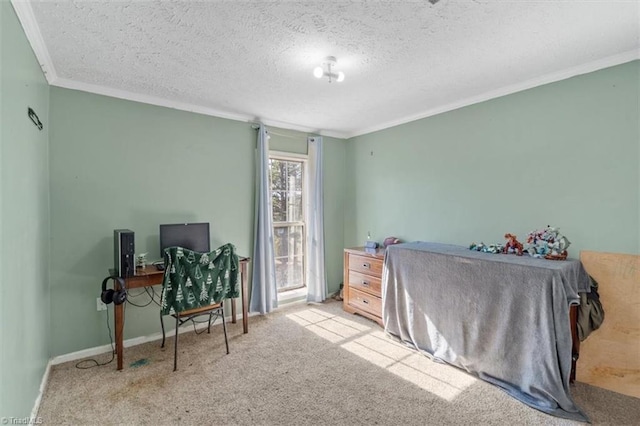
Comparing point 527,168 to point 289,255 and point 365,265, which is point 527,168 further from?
point 289,255

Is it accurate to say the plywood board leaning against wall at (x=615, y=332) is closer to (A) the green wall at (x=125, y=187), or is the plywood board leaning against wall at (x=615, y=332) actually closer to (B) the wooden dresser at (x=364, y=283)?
(B) the wooden dresser at (x=364, y=283)

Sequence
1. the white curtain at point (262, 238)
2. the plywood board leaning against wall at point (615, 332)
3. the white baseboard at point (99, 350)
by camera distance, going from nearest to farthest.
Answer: the plywood board leaning against wall at point (615, 332) → the white baseboard at point (99, 350) → the white curtain at point (262, 238)

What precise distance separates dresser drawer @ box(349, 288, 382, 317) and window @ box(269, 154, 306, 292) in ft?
2.95

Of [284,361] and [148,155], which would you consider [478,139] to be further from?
[148,155]

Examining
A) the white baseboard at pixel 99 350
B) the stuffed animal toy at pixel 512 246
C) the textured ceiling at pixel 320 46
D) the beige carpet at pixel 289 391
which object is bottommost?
the beige carpet at pixel 289 391

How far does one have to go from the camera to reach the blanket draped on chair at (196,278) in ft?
8.15

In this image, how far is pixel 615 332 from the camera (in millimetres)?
2166

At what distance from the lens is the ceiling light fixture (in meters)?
2.22

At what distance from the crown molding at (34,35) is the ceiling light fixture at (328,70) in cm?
164

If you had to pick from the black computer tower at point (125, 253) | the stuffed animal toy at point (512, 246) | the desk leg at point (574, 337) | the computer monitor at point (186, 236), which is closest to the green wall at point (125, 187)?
the computer monitor at point (186, 236)

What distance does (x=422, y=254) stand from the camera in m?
2.79

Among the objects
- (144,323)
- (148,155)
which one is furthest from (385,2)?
(144,323)

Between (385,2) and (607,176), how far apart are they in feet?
6.67

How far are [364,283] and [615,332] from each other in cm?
209
